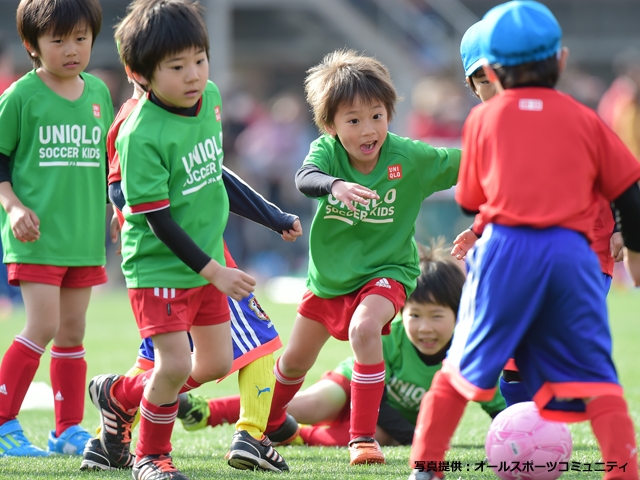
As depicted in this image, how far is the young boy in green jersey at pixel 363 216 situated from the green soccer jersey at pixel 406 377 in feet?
2.20

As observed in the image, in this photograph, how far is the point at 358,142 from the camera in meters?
4.42

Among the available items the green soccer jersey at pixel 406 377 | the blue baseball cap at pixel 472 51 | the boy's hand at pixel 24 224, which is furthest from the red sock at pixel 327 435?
the blue baseball cap at pixel 472 51

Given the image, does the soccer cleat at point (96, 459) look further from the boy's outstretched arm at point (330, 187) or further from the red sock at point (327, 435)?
the boy's outstretched arm at point (330, 187)

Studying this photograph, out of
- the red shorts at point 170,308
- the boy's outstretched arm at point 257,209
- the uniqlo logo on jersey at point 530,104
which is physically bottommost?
the red shorts at point 170,308

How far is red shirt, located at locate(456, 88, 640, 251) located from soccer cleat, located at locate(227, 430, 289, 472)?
1.58 m

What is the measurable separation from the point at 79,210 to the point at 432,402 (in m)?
2.09

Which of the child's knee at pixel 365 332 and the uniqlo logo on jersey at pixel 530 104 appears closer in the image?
the uniqlo logo on jersey at pixel 530 104

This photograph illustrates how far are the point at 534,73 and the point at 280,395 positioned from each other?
2.26 m

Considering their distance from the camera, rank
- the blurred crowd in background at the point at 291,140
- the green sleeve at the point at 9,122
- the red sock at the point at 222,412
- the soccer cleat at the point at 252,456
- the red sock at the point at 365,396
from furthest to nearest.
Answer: the blurred crowd in background at the point at 291,140 < the red sock at the point at 222,412 < the green sleeve at the point at 9,122 < the red sock at the point at 365,396 < the soccer cleat at the point at 252,456

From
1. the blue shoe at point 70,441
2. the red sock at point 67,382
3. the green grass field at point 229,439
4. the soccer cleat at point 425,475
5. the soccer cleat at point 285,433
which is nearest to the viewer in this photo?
the soccer cleat at point 425,475

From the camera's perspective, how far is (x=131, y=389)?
13.4 ft

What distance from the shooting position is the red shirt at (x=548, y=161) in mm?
3131

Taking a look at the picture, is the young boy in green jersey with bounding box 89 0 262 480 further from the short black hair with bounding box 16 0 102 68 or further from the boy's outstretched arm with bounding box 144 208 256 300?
the short black hair with bounding box 16 0 102 68

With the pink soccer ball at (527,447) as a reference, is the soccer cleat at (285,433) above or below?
below
